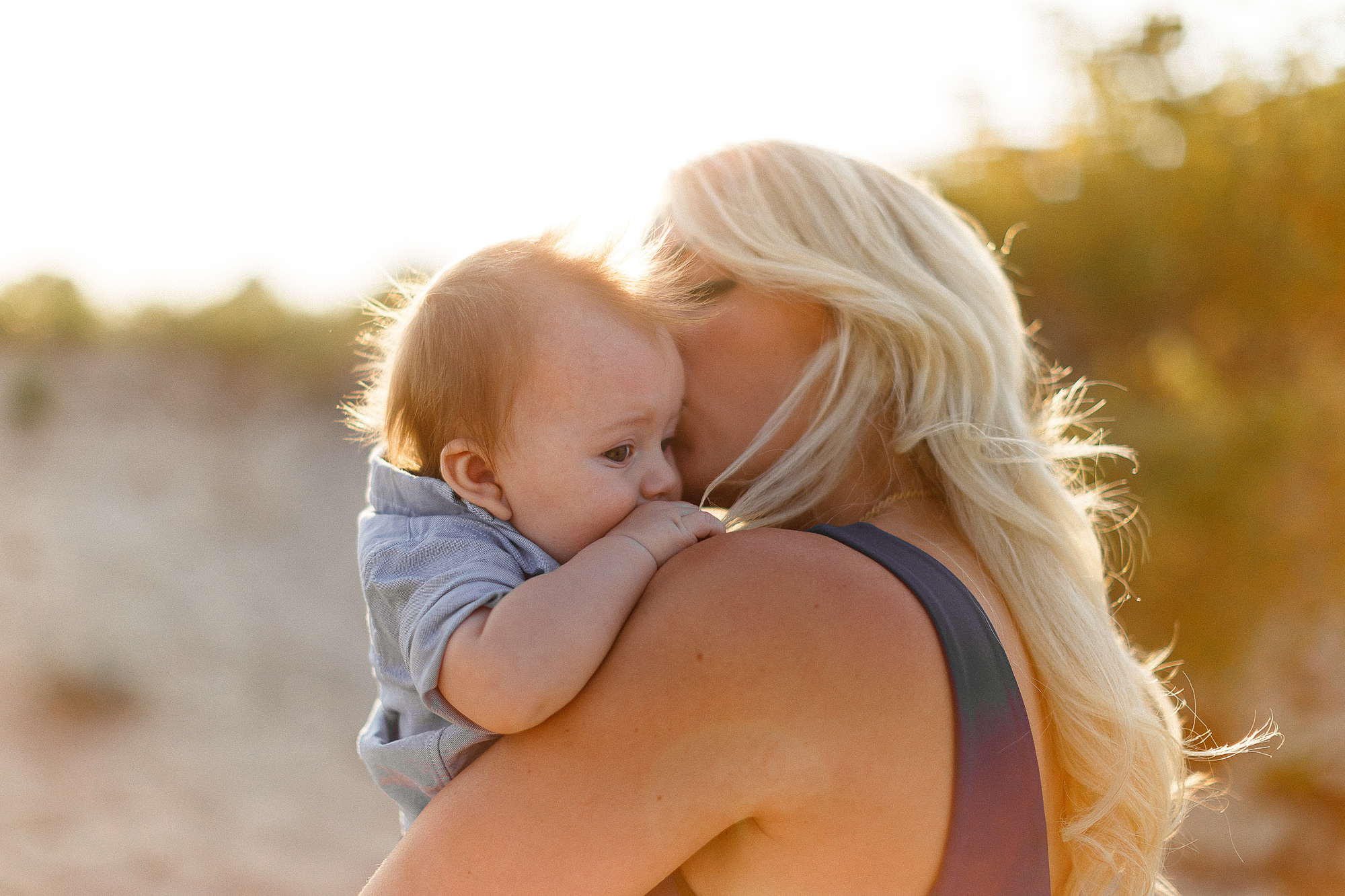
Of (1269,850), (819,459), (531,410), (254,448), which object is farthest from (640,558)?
(254,448)

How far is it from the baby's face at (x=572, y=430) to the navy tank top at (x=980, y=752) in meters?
0.39

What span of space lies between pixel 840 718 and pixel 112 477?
10.3 meters

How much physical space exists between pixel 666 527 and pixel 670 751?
1.28 ft

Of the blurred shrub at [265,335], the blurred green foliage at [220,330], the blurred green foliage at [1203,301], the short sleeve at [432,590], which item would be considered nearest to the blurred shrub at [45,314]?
the blurred green foliage at [220,330]

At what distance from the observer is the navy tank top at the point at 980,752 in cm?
136

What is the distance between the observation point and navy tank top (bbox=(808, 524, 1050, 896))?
1.36 m

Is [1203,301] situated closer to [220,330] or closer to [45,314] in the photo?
[220,330]

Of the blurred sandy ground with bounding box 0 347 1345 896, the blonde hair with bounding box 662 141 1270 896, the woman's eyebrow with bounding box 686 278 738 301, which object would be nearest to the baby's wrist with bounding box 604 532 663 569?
the blonde hair with bounding box 662 141 1270 896

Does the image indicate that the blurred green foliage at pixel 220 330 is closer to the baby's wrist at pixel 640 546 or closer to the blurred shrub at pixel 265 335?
the blurred shrub at pixel 265 335

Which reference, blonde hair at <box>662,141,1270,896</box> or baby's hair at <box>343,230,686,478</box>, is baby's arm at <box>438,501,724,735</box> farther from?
blonde hair at <box>662,141,1270,896</box>

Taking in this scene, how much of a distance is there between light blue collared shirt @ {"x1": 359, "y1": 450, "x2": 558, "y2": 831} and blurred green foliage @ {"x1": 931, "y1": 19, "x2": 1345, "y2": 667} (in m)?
4.93

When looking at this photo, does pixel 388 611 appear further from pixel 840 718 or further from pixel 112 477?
pixel 112 477

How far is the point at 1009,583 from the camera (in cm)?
165

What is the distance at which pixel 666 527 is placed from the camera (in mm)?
1521
